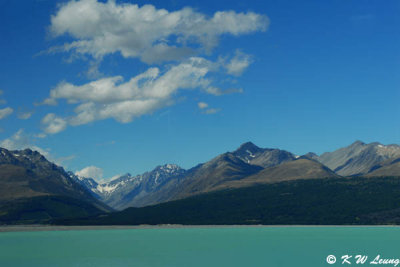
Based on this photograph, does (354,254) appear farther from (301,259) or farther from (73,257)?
(73,257)

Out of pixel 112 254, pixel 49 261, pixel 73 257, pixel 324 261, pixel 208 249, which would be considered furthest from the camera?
pixel 208 249

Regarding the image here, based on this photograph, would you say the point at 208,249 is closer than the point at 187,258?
No

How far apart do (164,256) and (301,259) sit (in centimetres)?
4483

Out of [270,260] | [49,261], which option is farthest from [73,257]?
[270,260]

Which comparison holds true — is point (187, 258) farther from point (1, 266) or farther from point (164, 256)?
point (1, 266)

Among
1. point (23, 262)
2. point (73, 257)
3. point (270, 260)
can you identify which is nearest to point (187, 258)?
point (270, 260)

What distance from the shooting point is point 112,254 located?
172875 mm

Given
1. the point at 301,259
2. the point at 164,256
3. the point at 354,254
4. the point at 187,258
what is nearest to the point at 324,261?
the point at 301,259

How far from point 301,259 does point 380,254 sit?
1066 inches

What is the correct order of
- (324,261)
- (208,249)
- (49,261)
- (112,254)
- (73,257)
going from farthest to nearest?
(208,249)
(112,254)
(73,257)
(49,261)
(324,261)

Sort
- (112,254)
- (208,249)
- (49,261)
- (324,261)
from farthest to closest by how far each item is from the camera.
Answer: (208,249), (112,254), (49,261), (324,261)

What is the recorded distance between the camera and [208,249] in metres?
190

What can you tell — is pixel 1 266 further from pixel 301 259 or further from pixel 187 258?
pixel 301 259

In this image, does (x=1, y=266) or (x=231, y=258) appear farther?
(x=231, y=258)
